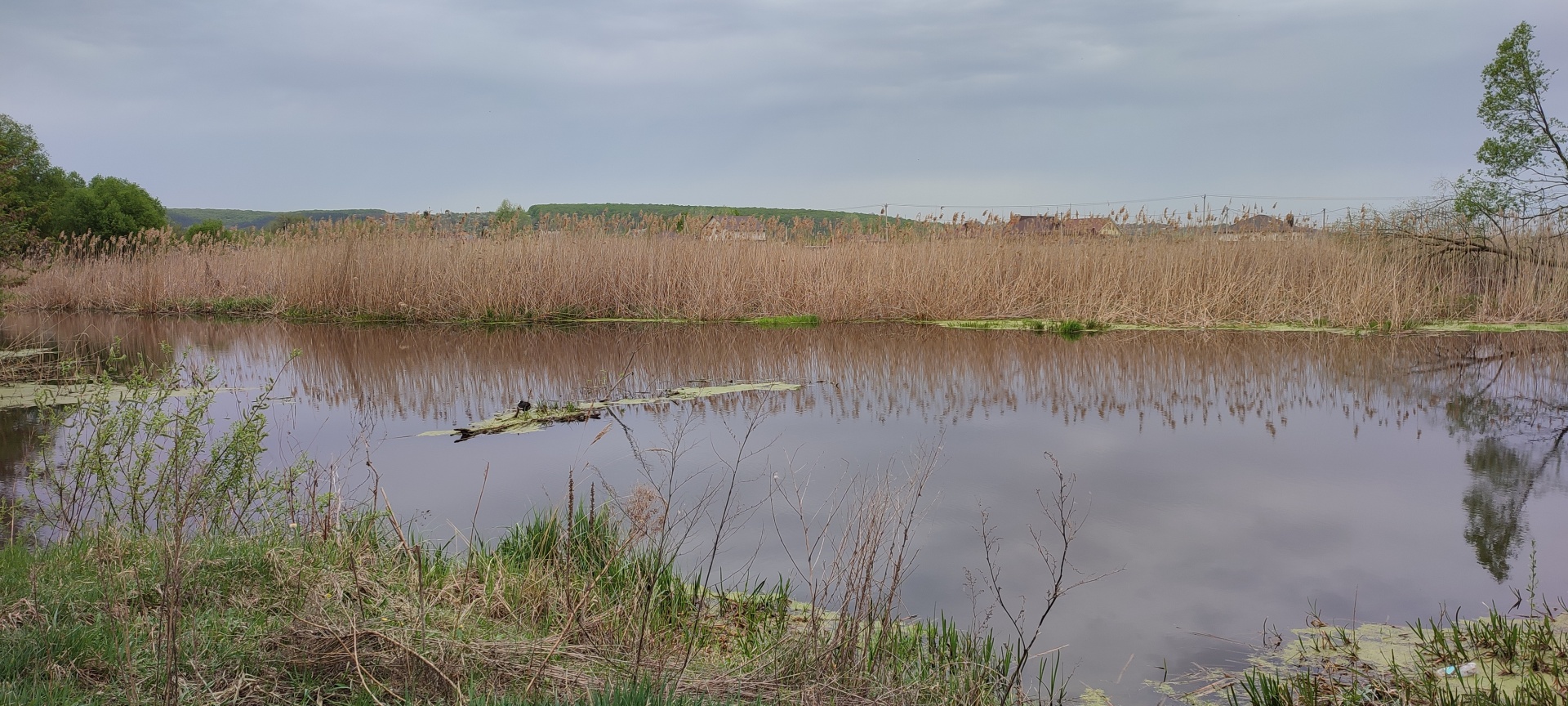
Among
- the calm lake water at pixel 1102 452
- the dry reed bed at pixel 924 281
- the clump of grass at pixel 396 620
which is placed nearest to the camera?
the clump of grass at pixel 396 620

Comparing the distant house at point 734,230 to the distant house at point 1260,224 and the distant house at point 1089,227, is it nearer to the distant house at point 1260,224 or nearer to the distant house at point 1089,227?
the distant house at point 1089,227

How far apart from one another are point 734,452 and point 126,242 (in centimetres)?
2455

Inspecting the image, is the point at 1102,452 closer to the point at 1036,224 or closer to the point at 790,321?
the point at 790,321

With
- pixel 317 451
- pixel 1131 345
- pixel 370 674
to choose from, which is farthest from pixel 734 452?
pixel 1131 345

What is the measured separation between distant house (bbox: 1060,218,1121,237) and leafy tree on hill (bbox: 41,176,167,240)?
39989mm

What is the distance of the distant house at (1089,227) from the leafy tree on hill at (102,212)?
40.0 meters

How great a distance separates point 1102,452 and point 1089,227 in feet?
36.4

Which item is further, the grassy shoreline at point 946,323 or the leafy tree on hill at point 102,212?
the leafy tree on hill at point 102,212

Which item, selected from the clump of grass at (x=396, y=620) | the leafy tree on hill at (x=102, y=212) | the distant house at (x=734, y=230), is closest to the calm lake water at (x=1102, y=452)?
the clump of grass at (x=396, y=620)

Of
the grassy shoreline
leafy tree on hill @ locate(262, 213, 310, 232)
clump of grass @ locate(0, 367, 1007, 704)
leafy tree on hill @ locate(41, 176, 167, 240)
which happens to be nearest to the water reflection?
the grassy shoreline

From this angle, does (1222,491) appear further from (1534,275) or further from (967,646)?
(1534,275)

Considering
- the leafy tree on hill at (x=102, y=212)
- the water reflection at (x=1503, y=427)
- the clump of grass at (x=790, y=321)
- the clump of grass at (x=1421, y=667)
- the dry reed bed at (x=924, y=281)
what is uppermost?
the leafy tree on hill at (x=102, y=212)

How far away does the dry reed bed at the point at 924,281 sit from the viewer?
48.6ft

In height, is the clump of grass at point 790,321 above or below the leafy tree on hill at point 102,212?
below
